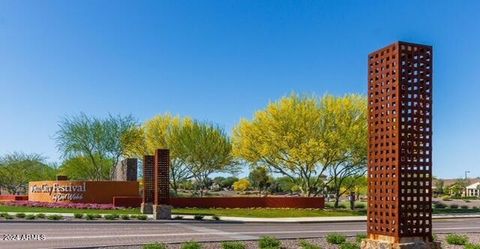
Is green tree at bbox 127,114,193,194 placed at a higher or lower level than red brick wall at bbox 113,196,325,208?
higher

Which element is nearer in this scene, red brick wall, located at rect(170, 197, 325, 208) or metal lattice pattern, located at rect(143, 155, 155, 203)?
metal lattice pattern, located at rect(143, 155, 155, 203)

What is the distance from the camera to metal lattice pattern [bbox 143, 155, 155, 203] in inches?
1225

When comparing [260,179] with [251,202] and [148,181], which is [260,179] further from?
[148,181]

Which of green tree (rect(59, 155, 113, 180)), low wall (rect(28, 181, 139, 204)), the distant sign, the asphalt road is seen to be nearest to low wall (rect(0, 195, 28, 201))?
the distant sign

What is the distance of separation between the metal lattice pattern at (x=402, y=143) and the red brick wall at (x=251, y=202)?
26876 millimetres

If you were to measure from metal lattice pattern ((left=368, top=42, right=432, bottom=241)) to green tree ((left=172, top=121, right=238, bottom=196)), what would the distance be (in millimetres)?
39210

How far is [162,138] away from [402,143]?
41.9 metres

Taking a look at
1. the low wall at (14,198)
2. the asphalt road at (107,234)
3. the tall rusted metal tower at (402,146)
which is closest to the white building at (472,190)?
the low wall at (14,198)

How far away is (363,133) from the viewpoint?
3719cm

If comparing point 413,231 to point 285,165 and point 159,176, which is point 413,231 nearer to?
point 159,176

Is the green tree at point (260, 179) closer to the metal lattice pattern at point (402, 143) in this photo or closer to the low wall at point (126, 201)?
the low wall at point (126, 201)

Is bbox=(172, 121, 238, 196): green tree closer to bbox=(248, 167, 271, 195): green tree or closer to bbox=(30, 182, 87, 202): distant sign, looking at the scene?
bbox=(248, 167, 271, 195): green tree

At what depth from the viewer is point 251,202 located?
3834 cm

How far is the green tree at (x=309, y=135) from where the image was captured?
37.2 m
